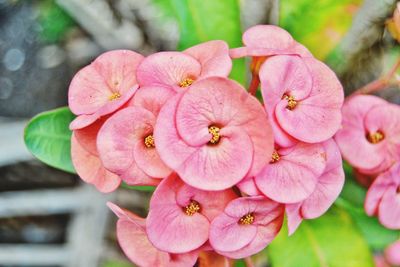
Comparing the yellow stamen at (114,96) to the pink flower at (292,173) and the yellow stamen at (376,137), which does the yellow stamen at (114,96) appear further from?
the yellow stamen at (376,137)

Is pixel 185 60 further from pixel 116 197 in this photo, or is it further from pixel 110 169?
pixel 116 197

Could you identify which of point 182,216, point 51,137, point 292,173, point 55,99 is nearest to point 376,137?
point 292,173

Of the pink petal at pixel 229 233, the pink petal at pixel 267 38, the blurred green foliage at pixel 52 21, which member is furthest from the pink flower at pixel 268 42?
the blurred green foliage at pixel 52 21

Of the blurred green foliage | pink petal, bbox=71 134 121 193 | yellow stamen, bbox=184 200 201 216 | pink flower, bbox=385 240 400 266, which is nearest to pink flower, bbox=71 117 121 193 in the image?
pink petal, bbox=71 134 121 193

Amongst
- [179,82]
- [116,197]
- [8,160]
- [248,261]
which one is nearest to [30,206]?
[8,160]

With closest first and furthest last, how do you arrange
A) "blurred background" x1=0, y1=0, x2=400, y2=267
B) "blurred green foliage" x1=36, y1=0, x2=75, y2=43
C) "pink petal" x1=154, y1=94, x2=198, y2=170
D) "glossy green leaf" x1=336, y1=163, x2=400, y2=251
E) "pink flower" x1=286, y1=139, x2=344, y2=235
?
"pink petal" x1=154, y1=94, x2=198, y2=170
"pink flower" x1=286, y1=139, x2=344, y2=235
"glossy green leaf" x1=336, y1=163, x2=400, y2=251
"blurred background" x1=0, y1=0, x2=400, y2=267
"blurred green foliage" x1=36, y1=0, x2=75, y2=43

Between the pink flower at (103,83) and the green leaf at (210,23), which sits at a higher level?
the pink flower at (103,83)

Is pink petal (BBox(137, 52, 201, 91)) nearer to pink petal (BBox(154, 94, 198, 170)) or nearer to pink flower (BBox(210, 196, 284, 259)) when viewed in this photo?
pink petal (BBox(154, 94, 198, 170))
